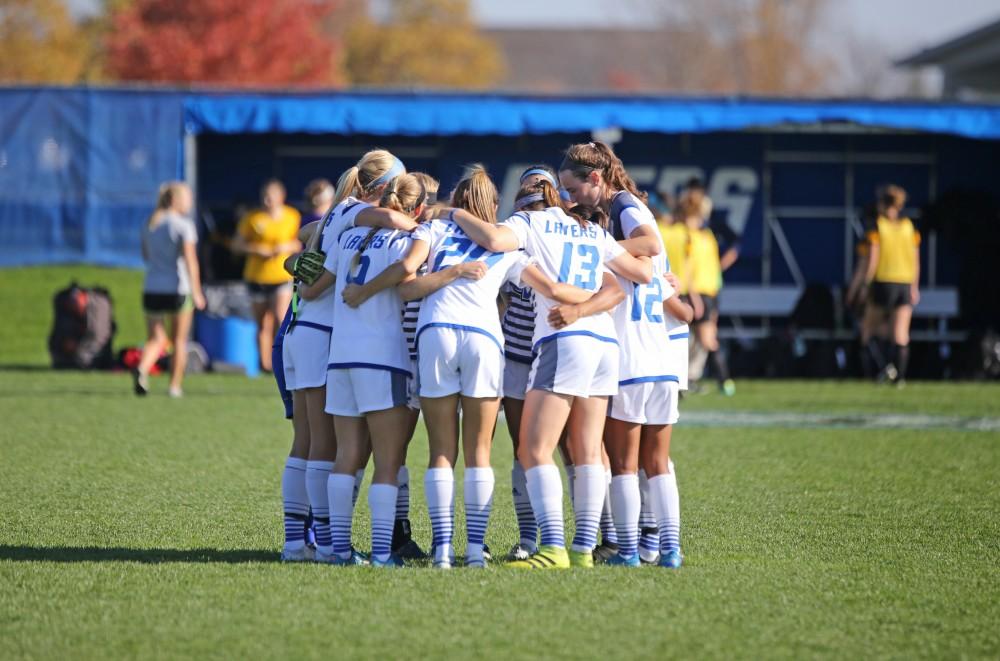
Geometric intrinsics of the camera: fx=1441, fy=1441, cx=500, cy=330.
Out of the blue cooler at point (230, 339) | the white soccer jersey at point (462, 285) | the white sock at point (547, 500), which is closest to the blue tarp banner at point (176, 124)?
the blue cooler at point (230, 339)

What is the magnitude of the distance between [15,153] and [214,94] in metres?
2.65

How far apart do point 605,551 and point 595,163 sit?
6.05ft

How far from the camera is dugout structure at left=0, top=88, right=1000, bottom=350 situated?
17.3m

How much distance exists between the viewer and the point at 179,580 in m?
6.11

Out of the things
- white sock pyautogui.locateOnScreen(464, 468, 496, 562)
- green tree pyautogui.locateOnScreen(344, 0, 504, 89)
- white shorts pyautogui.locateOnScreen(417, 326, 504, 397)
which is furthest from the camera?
green tree pyautogui.locateOnScreen(344, 0, 504, 89)

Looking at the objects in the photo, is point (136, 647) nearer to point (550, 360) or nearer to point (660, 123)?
point (550, 360)

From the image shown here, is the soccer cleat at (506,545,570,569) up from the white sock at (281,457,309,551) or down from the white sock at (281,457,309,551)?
down

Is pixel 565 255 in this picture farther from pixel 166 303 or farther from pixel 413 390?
pixel 166 303

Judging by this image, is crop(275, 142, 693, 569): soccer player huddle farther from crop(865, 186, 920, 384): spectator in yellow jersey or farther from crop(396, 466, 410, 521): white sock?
crop(865, 186, 920, 384): spectator in yellow jersey

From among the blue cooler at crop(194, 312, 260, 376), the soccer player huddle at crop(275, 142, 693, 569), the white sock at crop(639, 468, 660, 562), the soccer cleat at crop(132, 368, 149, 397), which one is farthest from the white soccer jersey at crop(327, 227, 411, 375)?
the blue cooler at crop(194, 312, 260, 376)

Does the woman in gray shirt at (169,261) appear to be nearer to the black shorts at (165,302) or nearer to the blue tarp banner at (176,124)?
the black shorts at (165,302)

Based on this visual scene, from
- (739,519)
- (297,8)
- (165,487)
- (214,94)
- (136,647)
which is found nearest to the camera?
(136,647)

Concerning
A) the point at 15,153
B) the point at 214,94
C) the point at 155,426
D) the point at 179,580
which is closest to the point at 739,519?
the point at 179,580

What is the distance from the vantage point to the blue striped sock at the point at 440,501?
20.7 feet
